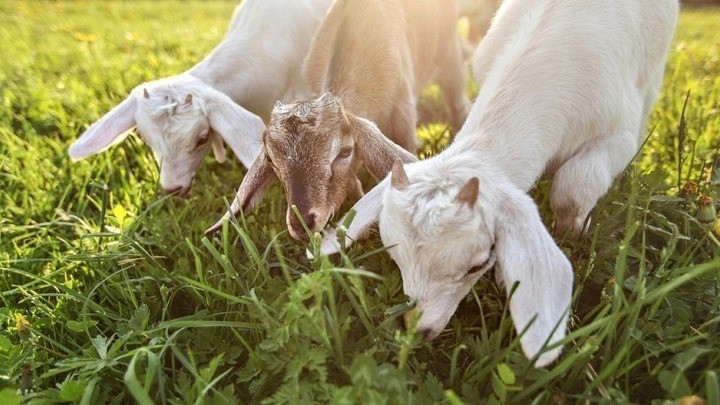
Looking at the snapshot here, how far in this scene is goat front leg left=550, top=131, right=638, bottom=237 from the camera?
2559mm

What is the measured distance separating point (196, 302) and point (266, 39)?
86.8 inches

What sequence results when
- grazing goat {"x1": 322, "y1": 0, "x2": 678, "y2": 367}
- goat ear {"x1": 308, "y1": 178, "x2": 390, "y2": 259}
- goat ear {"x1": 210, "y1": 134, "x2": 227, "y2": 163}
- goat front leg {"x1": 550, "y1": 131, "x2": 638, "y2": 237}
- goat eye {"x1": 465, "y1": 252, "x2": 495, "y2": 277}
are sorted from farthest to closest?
goat ear {"x1": 210, "y1": 134, "x2": 227, "y2": 163} < goat front leg {"x1": 550, "y1": 131, "x2": 638, "y2": 237} < goat ear {"x1": 308, "y1": 178, "x2": 390, "y2": 259} < goat eye {"x1": 465, "y1": 252, "x2": 495, "y2": 277} < grazing goat {"x1": 322, "y1": 0, "x2": 678, "y2": 367}

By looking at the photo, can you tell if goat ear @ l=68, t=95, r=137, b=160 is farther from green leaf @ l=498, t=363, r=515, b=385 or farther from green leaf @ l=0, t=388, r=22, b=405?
green leaf @ l=498, t=363, r=515, b=385

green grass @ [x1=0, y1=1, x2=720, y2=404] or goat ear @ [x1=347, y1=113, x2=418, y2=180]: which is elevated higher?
goat ear @ [x1=347, y1=113, x2=418, y2=180]

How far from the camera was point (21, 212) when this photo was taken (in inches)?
126

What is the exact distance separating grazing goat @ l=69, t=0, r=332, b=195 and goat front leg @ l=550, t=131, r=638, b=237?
1.49 m

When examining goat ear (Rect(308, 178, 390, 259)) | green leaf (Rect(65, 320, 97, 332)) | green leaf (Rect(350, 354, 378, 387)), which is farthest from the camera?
goat ear (Rect(308, 178, 390, 259))

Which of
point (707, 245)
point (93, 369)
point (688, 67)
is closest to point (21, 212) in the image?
point (93, 369)

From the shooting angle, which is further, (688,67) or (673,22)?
(688,67)

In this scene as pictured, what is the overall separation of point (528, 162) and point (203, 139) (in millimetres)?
1798

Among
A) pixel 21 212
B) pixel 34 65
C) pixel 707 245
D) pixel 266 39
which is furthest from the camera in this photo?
pixel 34 65

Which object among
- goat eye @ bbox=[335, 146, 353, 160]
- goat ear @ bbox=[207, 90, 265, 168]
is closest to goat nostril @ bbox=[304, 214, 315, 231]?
goat eye @ bbox=[335, 146, 353, 160]

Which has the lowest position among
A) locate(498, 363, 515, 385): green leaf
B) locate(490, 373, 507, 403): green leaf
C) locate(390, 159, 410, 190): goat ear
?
locate(490, 373, 507, 403): green leaf

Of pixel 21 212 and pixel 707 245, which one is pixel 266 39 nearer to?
pixel 21 212
